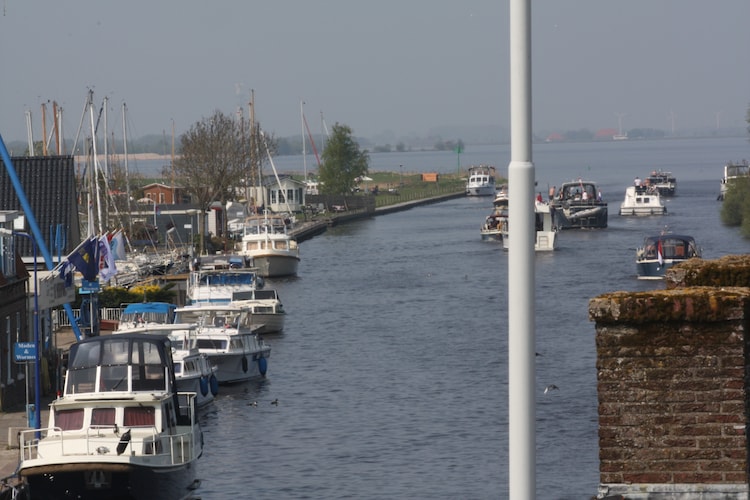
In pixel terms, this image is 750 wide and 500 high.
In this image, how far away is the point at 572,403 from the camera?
43.5 meters

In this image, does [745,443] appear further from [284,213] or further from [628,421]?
[284,213]

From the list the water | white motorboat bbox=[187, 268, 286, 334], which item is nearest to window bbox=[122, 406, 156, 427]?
the water

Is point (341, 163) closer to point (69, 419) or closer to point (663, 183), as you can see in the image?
point (663, 183)

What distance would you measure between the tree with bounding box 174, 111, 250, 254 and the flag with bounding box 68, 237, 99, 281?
68.2 metres

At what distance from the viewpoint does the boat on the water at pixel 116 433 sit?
2638 cm

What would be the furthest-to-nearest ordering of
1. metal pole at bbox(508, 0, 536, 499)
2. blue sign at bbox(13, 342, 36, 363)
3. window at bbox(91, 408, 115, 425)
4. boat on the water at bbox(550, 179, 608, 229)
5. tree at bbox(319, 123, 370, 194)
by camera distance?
tree at bbox(319, 123, 370, 194) < boat on the water at bbox(550, 179, 608, 229) < blue sign at bbox(13, 342, 36, 363) < window at bbox(91, 408, 115, 425) < metal pole at bbox(508, 0, 536, 499)

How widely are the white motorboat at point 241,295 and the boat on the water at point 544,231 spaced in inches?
1529

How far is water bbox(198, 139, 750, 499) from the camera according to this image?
35.0 meters

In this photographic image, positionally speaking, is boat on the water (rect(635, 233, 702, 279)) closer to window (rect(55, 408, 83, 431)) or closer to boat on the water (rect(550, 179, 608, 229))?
boat on the water (rect(550, 179, 608, 229))

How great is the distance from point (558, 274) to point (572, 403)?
140 ft

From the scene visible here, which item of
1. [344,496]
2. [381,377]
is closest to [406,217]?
[381,377]

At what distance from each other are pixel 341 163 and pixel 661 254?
91399mm

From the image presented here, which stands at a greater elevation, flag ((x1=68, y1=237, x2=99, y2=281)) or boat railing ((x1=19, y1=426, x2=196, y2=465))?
flag ((x1=68, y1=237, x2=99, y2=281))

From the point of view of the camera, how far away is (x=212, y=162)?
116562 millimetres
